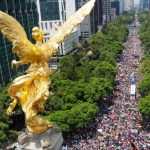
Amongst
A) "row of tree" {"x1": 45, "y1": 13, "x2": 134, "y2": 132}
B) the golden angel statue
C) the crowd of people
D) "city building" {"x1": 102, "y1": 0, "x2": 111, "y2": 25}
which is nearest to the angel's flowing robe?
the golden angel statue

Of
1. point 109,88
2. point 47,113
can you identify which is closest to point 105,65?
point 109,88

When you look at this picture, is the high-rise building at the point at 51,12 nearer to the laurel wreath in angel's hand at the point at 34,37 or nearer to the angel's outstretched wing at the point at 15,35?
the laurel wreath in angel's hand at the point at 34,37

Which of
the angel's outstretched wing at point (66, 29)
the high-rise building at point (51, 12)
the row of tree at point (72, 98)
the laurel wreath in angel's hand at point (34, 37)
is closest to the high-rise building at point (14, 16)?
the row of tree at point (72, 98)

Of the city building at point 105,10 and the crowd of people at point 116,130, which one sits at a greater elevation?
the city building at point 105,10

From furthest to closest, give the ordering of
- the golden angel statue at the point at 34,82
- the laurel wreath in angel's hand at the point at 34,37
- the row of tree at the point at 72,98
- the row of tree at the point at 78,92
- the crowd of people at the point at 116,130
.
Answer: the row of tree at the point at 78,92, the row of tree at the point at 72,98, the crowd of people at the point at 116,130, the golden angel statue at the point at 34,82, the laurel wreath in angel's hand at the point at 34,37

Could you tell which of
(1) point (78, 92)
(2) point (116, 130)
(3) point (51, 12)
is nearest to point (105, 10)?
(3) point (51, 12)

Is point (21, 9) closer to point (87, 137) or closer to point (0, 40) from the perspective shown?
point (0, 40)

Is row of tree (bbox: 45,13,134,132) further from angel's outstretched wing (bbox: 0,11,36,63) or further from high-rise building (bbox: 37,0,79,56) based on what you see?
high-rise building (bbox: 37,0,79,56)

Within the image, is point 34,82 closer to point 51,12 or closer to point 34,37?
point 34,37
